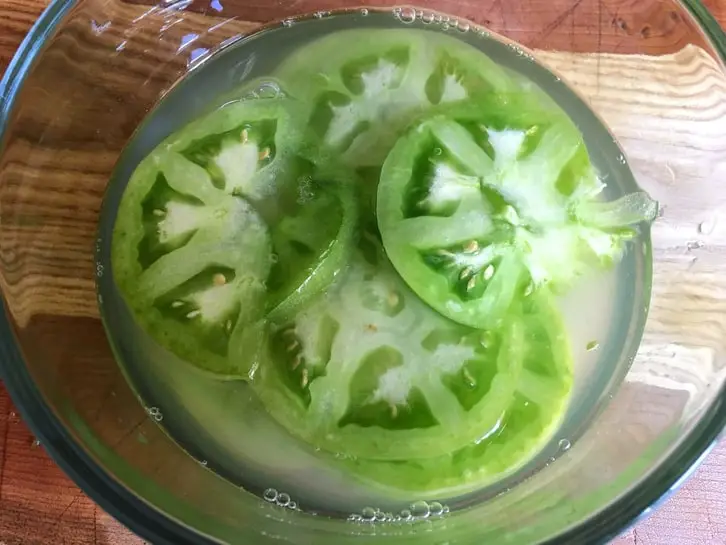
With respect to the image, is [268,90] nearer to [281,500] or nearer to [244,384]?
[244,384]

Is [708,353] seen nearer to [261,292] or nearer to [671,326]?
[671,326]

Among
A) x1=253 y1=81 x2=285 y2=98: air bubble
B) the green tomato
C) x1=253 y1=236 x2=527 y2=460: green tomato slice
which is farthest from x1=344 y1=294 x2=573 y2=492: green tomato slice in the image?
x1=253 y1=81 x2=285 y2=98: air bubble

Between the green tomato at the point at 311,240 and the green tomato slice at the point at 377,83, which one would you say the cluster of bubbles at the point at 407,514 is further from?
the green tomato slice at the point at 377,83

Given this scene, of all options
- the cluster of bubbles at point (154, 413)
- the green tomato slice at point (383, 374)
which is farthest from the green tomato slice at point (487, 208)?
the cluster of bubbles at point (154, 413)

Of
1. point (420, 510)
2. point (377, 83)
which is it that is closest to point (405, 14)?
point (377, 83)

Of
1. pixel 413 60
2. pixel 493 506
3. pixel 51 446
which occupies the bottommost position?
pixel 493 506

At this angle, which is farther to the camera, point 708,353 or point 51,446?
point 708,353

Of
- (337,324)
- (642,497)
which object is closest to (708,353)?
(642,497)
